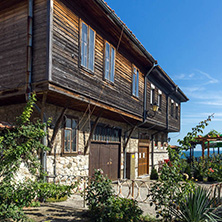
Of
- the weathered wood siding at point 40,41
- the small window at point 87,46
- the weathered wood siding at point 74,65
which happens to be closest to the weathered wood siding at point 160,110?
the weathered wood siding at point 74,65

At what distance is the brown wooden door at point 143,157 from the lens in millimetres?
15656

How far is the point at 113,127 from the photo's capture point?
488 inches

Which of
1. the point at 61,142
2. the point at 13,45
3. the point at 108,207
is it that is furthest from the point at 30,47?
the point at 108,207

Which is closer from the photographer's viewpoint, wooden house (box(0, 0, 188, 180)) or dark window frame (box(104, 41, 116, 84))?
wooden house (box(0, 0, 188, 180))

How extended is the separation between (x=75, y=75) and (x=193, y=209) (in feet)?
16.5

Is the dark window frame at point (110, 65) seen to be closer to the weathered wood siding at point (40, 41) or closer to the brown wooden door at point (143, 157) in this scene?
the weathered wood siding at point (40, 41)

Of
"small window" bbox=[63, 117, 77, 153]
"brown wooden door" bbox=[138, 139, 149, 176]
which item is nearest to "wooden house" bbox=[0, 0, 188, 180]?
"small window" bbox=[63, 117, 77, 153]

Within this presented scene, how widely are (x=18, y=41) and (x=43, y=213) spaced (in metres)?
5.02

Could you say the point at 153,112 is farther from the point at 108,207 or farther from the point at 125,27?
the point at 108,207

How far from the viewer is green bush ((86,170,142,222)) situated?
5.19 m

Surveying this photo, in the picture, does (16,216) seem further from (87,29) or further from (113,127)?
(113,127)

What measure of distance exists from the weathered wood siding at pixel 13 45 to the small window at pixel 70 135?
227 centimetres

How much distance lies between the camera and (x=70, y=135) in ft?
29.9

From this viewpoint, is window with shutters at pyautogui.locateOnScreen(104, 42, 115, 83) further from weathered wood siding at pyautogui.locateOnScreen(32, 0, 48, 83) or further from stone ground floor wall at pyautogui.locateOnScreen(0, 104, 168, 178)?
weathered wood siding at pyautogui.locateOnScreen(32, 0, 48, 83)
